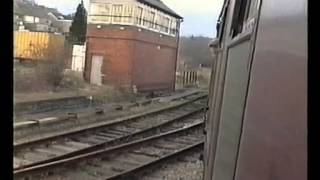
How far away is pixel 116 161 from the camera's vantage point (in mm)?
8422

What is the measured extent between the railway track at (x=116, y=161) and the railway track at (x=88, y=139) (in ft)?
1.09

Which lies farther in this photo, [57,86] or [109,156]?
[57,86]

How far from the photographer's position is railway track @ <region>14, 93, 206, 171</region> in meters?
8.15

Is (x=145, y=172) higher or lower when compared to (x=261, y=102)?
lower

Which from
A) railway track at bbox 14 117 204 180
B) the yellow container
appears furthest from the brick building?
railway track at bbox 14 117 204 180

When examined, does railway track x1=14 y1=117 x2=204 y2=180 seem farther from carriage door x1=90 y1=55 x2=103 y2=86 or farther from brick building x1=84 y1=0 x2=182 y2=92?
carriage door x1=90 y1=55 x2=103 y2=86

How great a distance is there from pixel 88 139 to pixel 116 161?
70.2 inches

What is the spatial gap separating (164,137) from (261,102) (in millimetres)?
9757

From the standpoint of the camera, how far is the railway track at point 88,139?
8.15 meters

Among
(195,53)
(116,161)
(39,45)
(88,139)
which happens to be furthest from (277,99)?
(195,53)

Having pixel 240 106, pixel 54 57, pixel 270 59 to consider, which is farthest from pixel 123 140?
pixel 54 57

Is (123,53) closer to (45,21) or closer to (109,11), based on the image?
(109,11)

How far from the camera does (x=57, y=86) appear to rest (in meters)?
19.6
